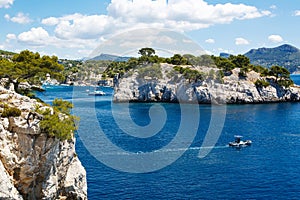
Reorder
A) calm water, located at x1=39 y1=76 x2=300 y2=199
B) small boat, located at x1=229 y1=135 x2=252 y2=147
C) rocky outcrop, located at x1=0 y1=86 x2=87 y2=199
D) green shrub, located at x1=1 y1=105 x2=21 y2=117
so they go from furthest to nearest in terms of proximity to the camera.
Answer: small boat, located at x1=229 y1=135 x2=252 y2=147
calm water, located at x1=39 y1=76 x2=300 y2=199
green shrub, located at x1=1 y1=105 x2=21 y2=117
rocky outcrop, located at x1=0 y1=86 x2=87 y2=199

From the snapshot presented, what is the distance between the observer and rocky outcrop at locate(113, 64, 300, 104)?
489ft

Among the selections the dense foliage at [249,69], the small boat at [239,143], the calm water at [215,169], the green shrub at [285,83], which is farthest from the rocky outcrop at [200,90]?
the small boat at [239,143]

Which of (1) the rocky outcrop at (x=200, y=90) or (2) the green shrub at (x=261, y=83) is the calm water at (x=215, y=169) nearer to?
(1) the rocky outcrop at (x=200, y=90)

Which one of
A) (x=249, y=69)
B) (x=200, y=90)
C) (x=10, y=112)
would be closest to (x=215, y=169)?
(x=10, y=112)

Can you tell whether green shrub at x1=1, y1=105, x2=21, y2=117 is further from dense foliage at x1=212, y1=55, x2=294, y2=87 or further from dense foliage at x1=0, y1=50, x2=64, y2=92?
dense foliage at x1=212, y1=55, x2=294, y2=87

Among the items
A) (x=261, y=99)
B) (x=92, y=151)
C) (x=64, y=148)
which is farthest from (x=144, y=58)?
(x=64, y=148)

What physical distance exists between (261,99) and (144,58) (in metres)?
60.4

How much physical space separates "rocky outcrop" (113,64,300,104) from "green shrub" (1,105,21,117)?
4640 inches

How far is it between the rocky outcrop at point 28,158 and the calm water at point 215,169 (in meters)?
12.6

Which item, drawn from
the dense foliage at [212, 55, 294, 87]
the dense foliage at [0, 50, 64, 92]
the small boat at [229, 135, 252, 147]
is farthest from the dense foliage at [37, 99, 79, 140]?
the dense foliage at [212, 55, 294, 87]

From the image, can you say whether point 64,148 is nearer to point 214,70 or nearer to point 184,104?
point 184,104

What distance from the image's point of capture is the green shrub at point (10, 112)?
112ft

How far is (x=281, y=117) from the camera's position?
4567 inches

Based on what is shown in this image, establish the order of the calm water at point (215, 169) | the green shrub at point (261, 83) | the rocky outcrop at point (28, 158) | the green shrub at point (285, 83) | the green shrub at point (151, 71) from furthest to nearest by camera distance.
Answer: the green shrub at point (285, 83), the green shrub at point (151, 71), the green shrub at point (261, 83), the calm water at point (215, 169), the rocky outcrop at point (28, 158)
